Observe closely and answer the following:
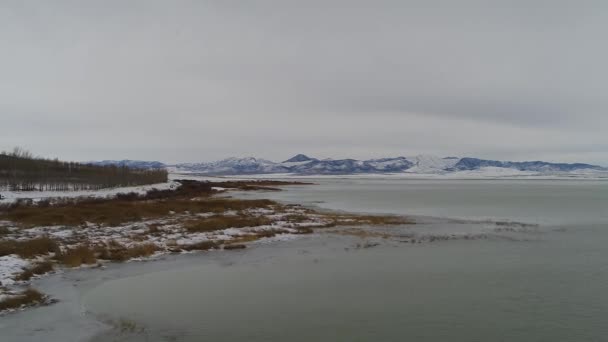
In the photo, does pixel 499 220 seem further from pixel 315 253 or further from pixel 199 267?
pixel 199 267

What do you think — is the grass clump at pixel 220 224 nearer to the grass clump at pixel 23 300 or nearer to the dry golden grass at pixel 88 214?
the dry golden grass at pixel 88 214

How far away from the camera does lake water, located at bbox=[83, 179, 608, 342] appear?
8.30m

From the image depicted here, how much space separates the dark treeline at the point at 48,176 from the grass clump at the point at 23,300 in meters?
34.2

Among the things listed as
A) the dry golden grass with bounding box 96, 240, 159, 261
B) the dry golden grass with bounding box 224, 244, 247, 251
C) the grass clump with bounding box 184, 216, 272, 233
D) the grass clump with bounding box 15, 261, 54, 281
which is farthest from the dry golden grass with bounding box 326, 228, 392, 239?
the grass clump with bounding box 15, 261, 54, 281

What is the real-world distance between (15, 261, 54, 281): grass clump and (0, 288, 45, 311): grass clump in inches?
61.3

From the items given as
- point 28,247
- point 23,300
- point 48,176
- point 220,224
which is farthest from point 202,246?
point 48,176

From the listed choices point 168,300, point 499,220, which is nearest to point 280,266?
point 168,300

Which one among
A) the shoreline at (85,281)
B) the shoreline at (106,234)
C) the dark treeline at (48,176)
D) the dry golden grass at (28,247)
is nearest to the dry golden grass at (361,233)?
the shoreline at (85,281)

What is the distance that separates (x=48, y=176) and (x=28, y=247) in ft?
112

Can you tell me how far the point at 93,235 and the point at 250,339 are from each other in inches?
548

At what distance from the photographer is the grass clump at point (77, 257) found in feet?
44.9

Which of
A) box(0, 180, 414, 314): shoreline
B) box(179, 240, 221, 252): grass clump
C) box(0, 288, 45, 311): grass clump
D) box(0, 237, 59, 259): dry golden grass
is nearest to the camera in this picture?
box(0, 288, 45, 311): grass clump

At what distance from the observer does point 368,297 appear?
10633 millimetres

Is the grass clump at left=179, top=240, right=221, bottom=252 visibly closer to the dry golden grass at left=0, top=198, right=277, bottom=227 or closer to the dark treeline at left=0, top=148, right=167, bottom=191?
the dry golden grass at left=0, top=198, right=277, bottom=227
